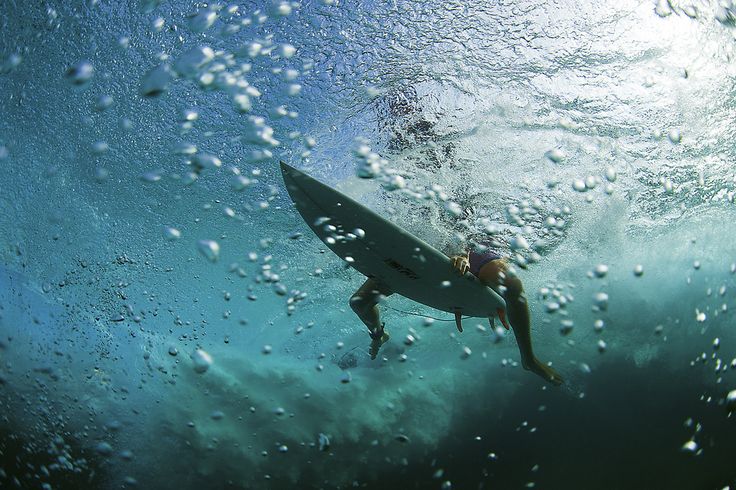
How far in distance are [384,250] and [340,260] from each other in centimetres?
430

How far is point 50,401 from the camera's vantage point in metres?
10.7

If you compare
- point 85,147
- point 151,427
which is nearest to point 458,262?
point 85,147

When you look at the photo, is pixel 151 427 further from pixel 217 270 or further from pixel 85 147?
pixel 85 147

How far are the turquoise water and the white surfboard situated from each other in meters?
1.77

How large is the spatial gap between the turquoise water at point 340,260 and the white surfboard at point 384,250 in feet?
5.82

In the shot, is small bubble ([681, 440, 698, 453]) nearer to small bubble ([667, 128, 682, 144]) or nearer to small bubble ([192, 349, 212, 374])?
small bubble ([667, 128, 682, 144])

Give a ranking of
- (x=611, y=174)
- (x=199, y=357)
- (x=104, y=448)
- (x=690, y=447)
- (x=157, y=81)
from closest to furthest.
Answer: (x=157, y=81) → (x=611, y=174) → (x=199, y=357) → (x=104, y=448) → (x=690, y=447)

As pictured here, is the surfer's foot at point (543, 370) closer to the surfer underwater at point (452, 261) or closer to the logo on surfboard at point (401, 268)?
the surfer underwater at point (452, 261)

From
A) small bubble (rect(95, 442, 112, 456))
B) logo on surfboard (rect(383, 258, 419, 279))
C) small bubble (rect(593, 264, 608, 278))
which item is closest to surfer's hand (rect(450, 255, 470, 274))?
logo on surfboard (rect(383, 258, 419, 279))

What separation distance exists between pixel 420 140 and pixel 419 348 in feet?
26.6

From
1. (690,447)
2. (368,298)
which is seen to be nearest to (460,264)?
(368,298)

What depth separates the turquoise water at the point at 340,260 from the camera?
507 centimetres

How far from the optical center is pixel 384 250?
4320mm

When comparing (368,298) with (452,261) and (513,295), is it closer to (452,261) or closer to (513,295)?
(452,261)
